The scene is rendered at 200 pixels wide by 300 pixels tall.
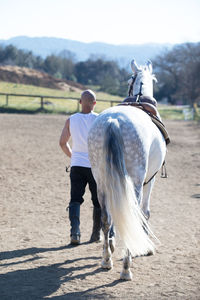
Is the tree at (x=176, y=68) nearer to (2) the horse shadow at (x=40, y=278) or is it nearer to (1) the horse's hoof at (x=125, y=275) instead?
(2) the horse shadow at (x=40, y=278)

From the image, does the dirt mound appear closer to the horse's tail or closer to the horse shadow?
the horse shadow

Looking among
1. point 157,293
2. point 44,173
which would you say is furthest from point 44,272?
point 44,173

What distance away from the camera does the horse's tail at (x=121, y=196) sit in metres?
3.78

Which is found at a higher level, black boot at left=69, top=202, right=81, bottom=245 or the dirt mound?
the dirt mound

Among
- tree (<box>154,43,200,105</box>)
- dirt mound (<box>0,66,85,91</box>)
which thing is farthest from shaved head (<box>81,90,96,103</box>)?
tree (<box>154,43,200,105</box>)

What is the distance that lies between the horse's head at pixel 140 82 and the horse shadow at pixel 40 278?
2.14 meters

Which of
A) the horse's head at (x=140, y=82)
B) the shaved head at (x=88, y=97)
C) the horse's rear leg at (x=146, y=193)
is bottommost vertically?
the horse's rear leg at (x=146, y=193)

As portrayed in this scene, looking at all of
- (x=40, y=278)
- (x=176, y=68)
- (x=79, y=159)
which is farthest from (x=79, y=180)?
(x=176, y=68)

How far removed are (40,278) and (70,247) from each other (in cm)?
105

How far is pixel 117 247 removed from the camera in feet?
16.7

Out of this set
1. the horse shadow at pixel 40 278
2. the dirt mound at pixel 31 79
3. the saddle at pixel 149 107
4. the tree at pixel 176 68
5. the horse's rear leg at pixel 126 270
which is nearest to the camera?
the horse shadow at pixel 40 278

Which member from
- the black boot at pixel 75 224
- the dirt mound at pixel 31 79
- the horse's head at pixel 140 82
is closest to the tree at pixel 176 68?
the dirt mound at pixel 31 79

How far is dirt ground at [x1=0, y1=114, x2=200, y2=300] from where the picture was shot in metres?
3.76

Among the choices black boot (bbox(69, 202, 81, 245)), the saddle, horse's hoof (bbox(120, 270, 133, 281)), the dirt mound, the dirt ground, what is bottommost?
the dirt ground
